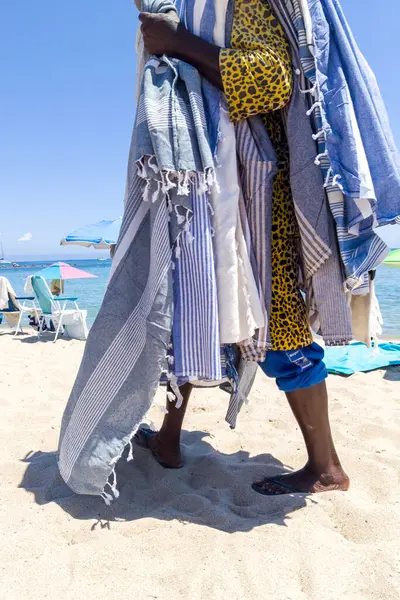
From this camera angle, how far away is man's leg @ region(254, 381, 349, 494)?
1.82 metres

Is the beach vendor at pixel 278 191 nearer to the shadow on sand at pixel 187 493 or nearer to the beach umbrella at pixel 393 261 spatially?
the shadow on sand at pixel 187 493

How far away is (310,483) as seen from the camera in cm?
188

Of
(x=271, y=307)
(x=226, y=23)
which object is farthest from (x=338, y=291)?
(x=226, y=23)

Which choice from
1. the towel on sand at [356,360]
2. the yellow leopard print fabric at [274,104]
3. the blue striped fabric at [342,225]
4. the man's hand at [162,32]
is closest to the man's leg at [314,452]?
the yellow leopard print fabric at [274,104]

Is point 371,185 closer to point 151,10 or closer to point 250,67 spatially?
point 250,67

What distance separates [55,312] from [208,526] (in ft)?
22.7

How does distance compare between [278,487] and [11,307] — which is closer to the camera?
[278,487]

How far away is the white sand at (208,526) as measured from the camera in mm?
1309

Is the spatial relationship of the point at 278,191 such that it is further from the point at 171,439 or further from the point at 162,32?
the point at 171,439

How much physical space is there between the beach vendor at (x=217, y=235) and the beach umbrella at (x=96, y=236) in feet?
23.0

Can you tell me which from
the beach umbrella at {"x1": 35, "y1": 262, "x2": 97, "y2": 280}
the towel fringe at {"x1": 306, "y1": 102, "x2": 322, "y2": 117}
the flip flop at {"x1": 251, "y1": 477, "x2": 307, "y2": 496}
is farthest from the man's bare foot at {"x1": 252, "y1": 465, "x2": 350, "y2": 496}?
the beach umbrella at {"x1": 35, "y1": 262, "x2": 97, "y2": 280}

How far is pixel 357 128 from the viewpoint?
5.33 ft

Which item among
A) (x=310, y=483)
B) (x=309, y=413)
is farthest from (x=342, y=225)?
(x=310, y=483)

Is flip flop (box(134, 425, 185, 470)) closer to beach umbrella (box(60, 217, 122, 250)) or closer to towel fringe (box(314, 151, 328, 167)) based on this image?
towel fringe (box(314, 151, 328, 167))
